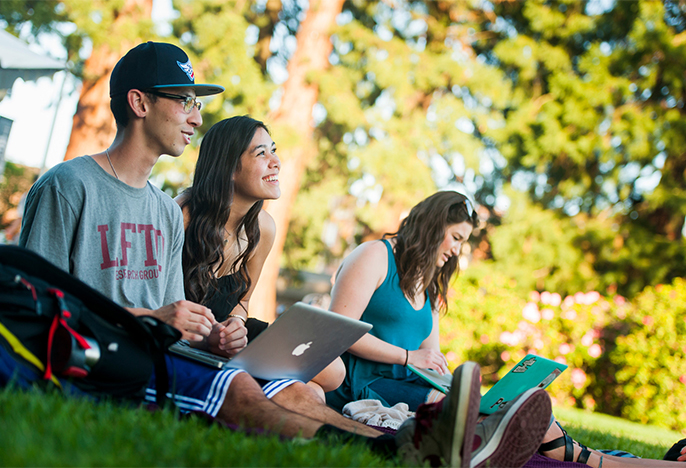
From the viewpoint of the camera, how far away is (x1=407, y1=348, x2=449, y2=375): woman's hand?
10.2 feet

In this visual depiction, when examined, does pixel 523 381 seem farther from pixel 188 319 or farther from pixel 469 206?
pixel 188 319

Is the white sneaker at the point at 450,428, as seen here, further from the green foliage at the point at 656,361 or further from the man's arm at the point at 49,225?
the green foliage at the point at 656,361

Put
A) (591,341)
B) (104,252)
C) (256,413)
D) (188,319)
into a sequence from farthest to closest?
(591,341), (104,252), (188,319), (256,413)

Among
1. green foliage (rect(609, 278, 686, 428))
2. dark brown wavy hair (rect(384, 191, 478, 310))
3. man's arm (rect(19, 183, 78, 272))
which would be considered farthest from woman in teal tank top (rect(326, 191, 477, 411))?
green foliage (rect(609, 278, 686, 428))

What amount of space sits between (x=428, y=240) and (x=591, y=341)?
537cm

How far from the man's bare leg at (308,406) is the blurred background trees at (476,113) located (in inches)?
283

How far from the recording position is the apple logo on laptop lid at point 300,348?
2170mm

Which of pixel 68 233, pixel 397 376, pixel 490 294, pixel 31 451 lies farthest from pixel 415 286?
pixel 490 294

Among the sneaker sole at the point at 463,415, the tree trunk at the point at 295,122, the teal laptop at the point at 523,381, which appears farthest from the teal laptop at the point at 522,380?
the tree trunk at the point at 295,122

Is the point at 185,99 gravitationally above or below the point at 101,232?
above

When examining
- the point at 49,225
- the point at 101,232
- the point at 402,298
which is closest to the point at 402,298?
the point at 402,298

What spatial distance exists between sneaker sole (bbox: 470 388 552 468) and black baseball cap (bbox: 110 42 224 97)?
5.99ft

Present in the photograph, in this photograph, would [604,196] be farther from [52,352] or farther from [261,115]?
[52,352]

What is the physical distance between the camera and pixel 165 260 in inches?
98.8
